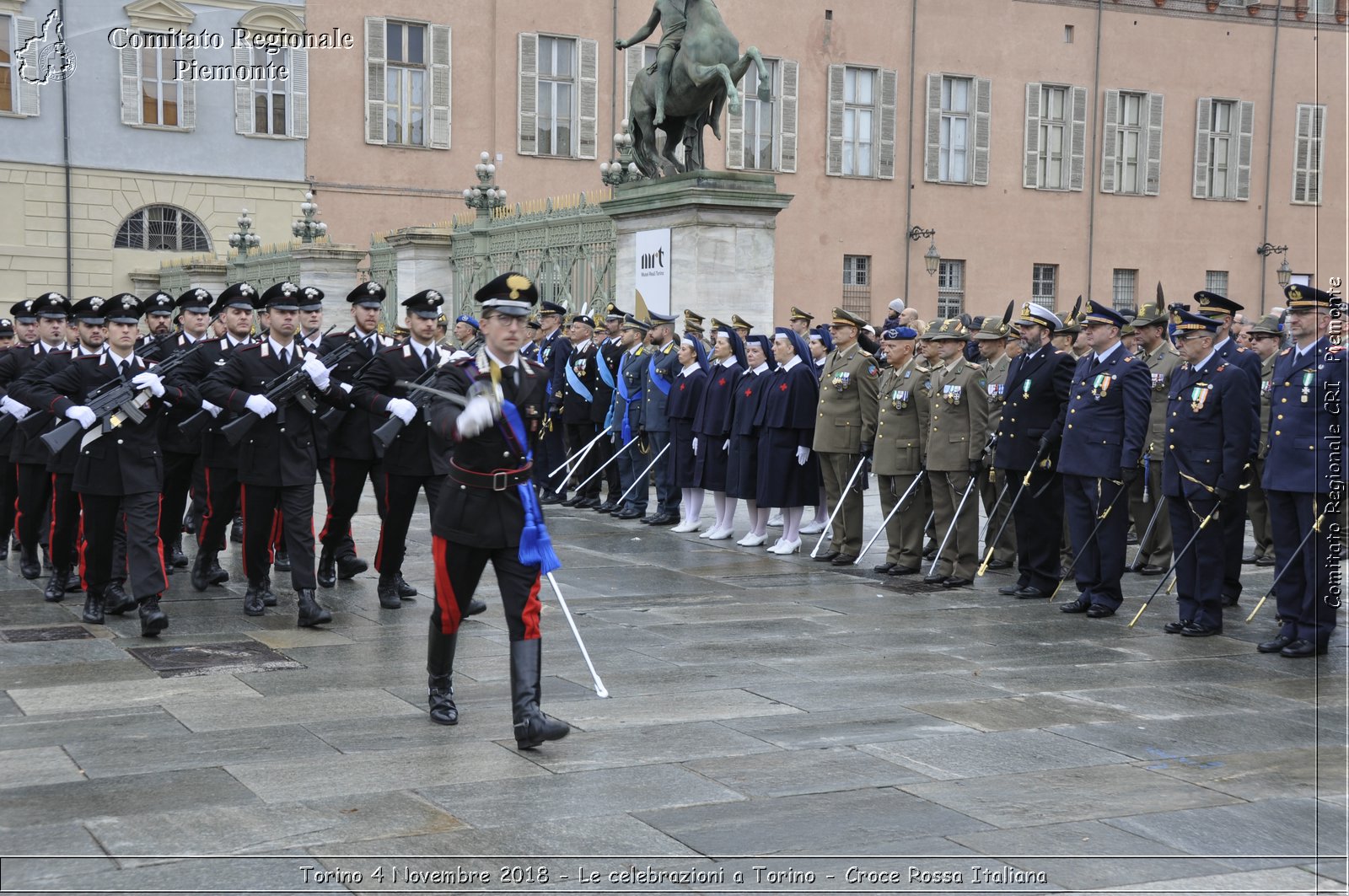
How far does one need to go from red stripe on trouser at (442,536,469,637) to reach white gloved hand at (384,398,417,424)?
245 cm

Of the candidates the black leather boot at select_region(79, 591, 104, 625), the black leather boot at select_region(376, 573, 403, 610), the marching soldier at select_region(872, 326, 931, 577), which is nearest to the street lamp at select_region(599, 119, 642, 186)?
the marching soldier at select_region(872, 326, 931, 577)

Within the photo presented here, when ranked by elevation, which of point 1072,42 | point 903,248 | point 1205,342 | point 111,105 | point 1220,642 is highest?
point 1072,42

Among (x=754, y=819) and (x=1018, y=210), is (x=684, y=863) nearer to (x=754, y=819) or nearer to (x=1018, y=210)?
(x=754, y=819)

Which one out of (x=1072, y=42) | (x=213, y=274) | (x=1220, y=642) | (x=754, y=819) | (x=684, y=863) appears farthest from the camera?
(x=1072, y=42)

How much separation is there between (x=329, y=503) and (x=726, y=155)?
23203mm

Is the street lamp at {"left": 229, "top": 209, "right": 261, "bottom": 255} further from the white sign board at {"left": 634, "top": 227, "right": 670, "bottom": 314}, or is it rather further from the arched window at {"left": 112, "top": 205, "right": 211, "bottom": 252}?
the white sign board at {"left": 634, "top": 227, "right": 670, "bottom": 314}

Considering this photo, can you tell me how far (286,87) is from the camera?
2966 centimetres

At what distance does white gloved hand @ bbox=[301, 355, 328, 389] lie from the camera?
29.5ft

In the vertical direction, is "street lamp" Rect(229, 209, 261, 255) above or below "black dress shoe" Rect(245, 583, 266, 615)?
above

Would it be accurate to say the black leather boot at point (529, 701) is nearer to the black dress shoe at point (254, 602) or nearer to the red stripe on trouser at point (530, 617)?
the red stripe on trouser at point (530, 617)

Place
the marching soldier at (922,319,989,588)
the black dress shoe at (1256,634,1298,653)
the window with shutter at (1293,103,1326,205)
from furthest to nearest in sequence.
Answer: the window with shutter at (1293,103,1326,205), the marching soldier at (922,319,989,588), the black dress shoe at (1256,634,1298,653)

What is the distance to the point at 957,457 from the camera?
10836mm

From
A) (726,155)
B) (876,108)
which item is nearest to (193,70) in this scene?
(726,155)

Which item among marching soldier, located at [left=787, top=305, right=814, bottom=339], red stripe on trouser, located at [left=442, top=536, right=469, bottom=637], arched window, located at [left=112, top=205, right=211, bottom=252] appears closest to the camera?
red stripe on trouser, located at [left=442, top=536, right=469, bottom=637]
